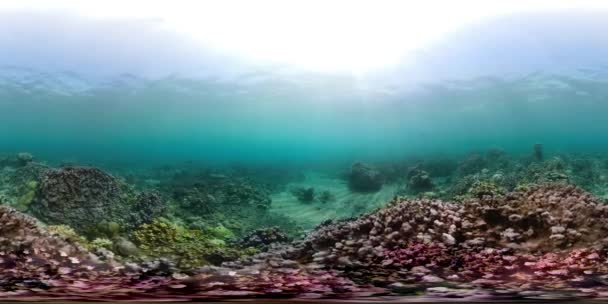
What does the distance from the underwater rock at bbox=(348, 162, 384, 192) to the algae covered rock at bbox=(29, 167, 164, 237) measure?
6.48 ft

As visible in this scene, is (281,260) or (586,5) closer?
(281,260)

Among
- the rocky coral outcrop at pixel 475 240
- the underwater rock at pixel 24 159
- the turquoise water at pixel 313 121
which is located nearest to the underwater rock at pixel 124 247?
the turquoise water at pixel 313 121

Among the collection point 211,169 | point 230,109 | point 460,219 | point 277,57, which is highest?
point 277,57

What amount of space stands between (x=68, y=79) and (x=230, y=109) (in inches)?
71.1

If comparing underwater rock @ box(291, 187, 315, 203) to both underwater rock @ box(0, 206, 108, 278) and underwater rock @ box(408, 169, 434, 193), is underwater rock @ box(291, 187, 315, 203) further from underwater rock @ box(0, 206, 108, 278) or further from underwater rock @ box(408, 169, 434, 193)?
underwater rock @ box(0, 206, 108, 278)

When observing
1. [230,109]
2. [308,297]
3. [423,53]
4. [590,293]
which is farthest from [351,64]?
[590,293]

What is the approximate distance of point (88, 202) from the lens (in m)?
7.74

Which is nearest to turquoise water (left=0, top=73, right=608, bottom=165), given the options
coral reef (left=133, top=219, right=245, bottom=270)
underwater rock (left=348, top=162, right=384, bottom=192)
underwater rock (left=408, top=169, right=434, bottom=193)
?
underwater rock (left=348, top=162, right=384, bottom=192)

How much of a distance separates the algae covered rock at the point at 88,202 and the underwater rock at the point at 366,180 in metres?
1.98

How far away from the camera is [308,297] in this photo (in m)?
7.05

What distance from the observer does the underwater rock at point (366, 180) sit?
781cm

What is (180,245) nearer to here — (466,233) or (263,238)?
(263,238)

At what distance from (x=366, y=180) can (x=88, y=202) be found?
9.27 feet

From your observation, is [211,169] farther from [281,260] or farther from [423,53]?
[423,53]
